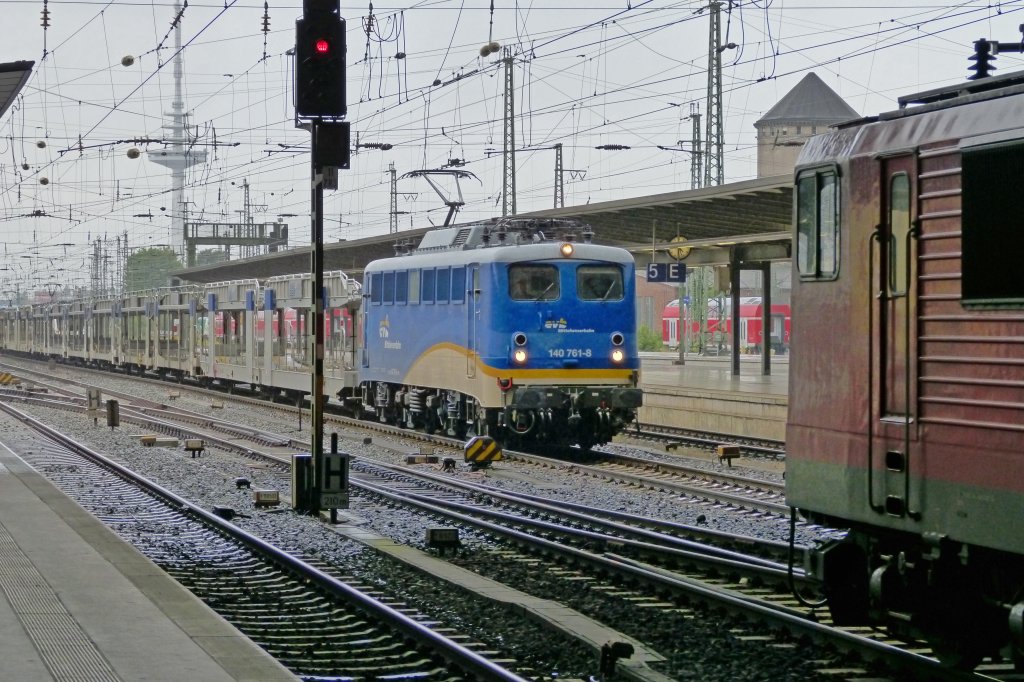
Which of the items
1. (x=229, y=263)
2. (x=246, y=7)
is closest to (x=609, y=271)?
(x=246, y=7)

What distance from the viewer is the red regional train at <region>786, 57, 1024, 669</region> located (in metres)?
6.63

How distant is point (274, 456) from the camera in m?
21.8

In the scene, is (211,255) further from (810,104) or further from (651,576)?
(651,576)

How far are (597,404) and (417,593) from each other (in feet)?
35.9

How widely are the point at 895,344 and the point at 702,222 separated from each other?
2294 cm

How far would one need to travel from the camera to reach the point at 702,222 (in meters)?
30.2

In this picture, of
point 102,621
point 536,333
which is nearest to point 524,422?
point 536,333

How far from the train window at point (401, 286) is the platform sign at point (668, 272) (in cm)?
809

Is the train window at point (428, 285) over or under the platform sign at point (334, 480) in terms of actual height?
over

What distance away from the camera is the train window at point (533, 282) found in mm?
21609

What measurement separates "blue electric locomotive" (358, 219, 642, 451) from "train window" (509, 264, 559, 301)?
0.01 m

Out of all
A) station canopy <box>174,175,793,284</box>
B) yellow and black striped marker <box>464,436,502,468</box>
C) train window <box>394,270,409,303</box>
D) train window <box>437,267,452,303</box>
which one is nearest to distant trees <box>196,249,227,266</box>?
station canopy <box>174,175,793,284</box>

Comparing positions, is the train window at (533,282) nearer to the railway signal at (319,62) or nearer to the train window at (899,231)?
the railway signal at (319,62)

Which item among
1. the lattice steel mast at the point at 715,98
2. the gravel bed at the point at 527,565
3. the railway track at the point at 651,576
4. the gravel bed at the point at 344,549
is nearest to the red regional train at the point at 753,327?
the lattice steel mast at the point at 715,98
